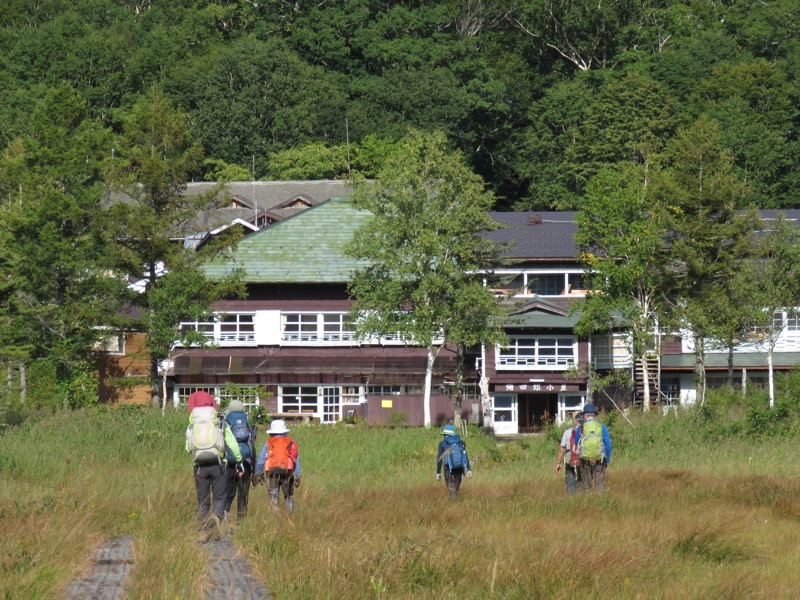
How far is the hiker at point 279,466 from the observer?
18391mm

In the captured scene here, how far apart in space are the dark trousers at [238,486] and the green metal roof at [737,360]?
37.6m

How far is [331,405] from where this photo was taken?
5094 cm

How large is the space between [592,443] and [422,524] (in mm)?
4293

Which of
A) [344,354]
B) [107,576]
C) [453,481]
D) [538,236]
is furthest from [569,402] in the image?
[107,576]

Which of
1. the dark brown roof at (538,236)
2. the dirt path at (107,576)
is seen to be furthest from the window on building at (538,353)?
the dirt path at (107,576)

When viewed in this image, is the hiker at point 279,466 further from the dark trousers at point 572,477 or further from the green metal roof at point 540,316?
the green metal roof at point 540,316

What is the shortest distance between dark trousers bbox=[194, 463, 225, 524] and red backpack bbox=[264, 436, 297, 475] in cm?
165

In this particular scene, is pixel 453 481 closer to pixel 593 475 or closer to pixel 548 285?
pixel 593 475

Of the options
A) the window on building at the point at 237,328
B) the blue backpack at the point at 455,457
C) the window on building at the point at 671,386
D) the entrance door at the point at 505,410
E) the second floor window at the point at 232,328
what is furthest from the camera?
the window on building at the point at 671,386

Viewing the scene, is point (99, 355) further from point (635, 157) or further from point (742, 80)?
point (742, 80)

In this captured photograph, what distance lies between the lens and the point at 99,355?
167ft

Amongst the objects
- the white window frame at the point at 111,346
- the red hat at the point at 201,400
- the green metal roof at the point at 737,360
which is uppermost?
the white window frame at the point at 111,346

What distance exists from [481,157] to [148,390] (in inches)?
1480

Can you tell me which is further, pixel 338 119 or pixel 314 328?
pixel 338 119
